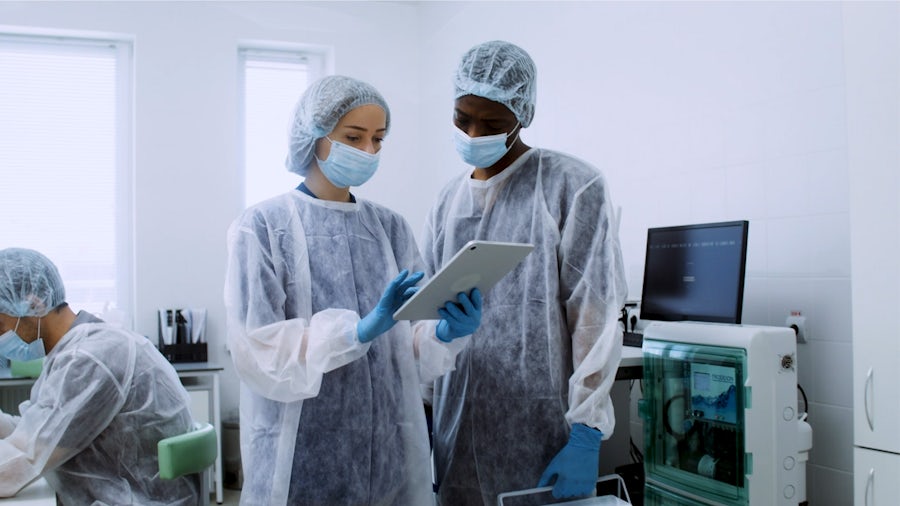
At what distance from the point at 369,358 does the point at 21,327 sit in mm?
897

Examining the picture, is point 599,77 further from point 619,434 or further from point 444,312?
point 444,312

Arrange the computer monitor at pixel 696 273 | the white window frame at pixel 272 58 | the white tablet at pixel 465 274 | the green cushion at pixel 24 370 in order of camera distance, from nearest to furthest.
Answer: the white tablet at pixel 465 274
the computer monitor at pixel 696 273
the green cushion at pixel 24 370
the white window frame at pixel 272 58

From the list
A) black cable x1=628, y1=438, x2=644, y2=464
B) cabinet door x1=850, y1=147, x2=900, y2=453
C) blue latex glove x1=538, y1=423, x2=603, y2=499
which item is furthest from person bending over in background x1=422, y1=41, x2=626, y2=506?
black cable x1=628, y1=438, x2=644, y2=464

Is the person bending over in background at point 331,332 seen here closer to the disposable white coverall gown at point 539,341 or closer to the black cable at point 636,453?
the disposable white coverall gown at point 539,341

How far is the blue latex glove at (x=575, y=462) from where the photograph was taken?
5.12 ft

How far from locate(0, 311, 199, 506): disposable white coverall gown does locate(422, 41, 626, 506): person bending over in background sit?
66 cm

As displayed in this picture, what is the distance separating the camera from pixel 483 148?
1.71 m

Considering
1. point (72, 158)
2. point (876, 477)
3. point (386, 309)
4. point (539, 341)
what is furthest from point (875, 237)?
point (72, 158)

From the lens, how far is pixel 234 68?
4.68 meters

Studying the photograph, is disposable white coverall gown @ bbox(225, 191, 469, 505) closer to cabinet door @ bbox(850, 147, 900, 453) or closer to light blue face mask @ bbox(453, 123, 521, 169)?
light blue face mask @ bbox(453, 123, 521, 169)

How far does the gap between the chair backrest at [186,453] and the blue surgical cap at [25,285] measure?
18.3 inches

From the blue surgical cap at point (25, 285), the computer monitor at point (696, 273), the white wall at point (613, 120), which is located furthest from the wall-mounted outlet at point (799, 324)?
the blue surgical cap at point (25, 285)

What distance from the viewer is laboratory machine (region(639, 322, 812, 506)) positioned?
1920 millimetres

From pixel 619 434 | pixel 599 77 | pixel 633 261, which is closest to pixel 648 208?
pixel 633 261
